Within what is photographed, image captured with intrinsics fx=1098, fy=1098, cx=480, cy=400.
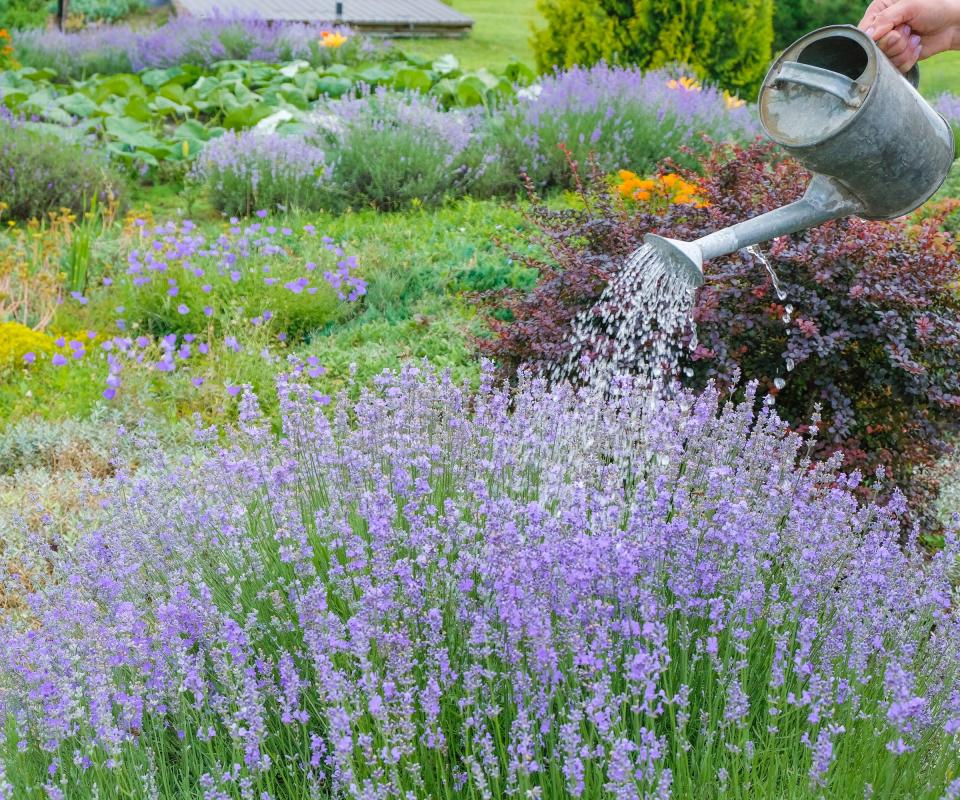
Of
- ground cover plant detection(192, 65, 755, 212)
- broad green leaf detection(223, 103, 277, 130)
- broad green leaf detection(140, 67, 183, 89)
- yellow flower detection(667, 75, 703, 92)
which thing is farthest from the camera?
broad green leaf detection(140, 67, 183, 89)

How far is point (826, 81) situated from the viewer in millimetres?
2516

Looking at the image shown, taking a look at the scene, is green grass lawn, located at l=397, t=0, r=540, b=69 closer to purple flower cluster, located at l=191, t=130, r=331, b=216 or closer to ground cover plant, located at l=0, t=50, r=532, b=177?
ground cover plant, located at l=0, t=50, r=532, b=177

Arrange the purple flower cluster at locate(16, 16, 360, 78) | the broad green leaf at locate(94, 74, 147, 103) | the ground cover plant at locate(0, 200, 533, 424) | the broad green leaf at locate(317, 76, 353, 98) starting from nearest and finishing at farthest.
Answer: the ground cover plant at locate(0, 200, 533, 424) → the broad green leaf at locate(94, 74, 147, 103) → the broad green leaf at locate(317, 76, 353, 98) → the purple flower cluster at locate(16, 16, 360, 78)

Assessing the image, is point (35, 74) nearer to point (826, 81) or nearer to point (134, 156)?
point (134, 156)

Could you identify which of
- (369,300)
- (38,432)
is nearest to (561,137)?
(369,300)

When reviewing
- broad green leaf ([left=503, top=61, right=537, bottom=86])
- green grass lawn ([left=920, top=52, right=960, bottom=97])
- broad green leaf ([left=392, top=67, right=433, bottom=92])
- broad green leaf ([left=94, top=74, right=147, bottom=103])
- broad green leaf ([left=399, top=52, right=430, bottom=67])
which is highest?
green grass lawn ([left=920, top=52, right=960, bottom=97])

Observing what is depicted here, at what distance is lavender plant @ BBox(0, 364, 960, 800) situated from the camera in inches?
77.6

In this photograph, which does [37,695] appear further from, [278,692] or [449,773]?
[449,773]

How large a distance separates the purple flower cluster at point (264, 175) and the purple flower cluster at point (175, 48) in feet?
18.1

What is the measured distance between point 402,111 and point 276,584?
620 centimetres

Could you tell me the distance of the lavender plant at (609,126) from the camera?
305 inches

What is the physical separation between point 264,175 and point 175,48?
19.7ft

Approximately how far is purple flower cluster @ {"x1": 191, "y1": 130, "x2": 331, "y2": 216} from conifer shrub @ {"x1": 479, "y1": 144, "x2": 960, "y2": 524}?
350cm

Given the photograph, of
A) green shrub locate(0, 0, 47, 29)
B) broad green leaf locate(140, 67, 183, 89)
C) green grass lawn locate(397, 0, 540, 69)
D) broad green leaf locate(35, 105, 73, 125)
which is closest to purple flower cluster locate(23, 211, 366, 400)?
broad green leaf locate(35, 105, 73, 125)
